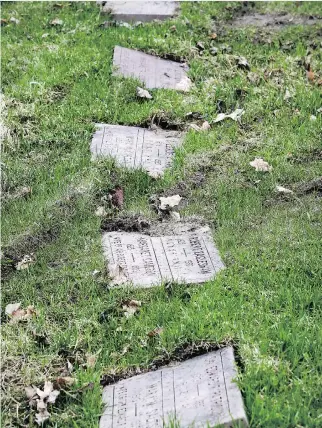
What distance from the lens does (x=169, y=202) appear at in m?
4.67

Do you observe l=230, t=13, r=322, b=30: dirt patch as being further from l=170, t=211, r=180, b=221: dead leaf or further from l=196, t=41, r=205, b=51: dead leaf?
l=170, t=211, r=180, b=221: dead leaf

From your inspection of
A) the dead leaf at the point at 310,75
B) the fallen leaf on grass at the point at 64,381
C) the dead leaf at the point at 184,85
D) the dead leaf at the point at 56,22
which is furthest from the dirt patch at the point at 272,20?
the fallen leaf on grass at the point at 64,381

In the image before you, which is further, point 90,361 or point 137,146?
point 137,146

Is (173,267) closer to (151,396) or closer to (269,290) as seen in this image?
(269,290)

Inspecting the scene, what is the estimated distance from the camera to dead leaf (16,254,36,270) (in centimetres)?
400

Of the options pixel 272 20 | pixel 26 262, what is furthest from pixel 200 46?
pixel 26 262

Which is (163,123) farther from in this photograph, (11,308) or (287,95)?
(11,308)

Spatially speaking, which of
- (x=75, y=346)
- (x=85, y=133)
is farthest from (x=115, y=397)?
(x=85, y=133)

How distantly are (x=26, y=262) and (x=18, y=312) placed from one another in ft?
1.63

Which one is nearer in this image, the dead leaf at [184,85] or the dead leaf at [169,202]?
the dead leaf at [169,202]

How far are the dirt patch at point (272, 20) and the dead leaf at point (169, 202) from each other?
3754 millimetres

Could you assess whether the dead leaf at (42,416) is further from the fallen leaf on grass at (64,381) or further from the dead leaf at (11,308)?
the dead leaf at (11,308)

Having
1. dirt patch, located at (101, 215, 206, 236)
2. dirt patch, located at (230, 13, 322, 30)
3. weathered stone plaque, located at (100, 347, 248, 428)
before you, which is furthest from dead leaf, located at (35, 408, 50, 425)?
dirt patch, located at (230, 13, 322, 30)

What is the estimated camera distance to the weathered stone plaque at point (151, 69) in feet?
20.6
